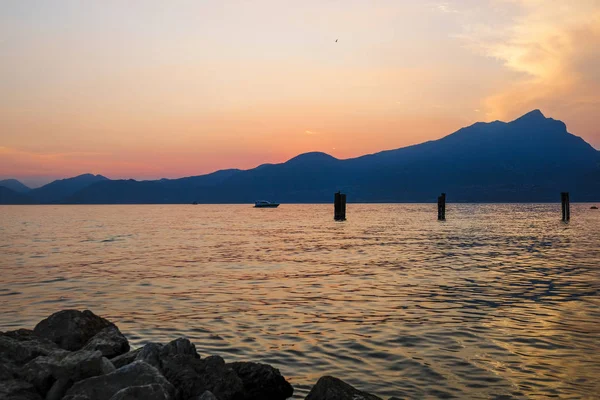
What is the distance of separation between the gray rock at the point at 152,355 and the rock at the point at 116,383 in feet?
4.09

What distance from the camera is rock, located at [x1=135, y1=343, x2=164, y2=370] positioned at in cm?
1012

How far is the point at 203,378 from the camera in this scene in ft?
31.4

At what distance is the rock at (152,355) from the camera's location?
10125mm

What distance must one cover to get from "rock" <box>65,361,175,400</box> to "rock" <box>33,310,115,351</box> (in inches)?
168

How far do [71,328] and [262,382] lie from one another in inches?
216

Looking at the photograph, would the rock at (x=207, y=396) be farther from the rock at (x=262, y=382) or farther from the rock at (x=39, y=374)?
the rock at (x=39, y=374)

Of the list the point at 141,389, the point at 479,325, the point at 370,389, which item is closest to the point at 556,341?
the point at 479,325

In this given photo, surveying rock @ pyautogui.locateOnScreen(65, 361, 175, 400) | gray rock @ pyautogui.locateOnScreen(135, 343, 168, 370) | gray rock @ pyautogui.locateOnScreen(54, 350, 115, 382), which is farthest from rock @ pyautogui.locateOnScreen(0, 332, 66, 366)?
rock @ pyautogui.locateOnScreen(65, 361, 175, 400)

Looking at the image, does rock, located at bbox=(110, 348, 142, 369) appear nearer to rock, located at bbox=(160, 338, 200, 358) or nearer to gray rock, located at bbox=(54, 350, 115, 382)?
rock, located at bbox=(160, 338, 200, 358)

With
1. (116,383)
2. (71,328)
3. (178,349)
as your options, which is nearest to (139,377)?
(116,383)

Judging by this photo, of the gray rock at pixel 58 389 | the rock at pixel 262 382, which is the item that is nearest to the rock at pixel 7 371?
the gray rock at pixel 58 389

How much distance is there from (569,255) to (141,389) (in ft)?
114

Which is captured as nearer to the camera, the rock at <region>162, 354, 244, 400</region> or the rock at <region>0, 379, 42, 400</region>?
the rock at <region>0, 379, 42, 400</region>

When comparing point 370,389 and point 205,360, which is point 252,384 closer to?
point 205,360
